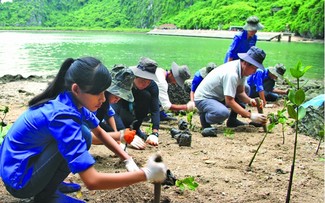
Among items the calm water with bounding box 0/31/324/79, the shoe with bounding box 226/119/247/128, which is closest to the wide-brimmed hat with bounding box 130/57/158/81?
the calm water with bounding box 0/31/324/79

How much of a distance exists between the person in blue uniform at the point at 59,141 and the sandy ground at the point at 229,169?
507mm

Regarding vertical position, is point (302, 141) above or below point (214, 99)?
below

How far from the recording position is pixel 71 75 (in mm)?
2064

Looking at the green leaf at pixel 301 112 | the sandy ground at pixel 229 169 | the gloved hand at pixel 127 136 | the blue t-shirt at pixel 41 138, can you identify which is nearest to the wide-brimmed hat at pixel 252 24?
the sandy ground at pixel 229 169

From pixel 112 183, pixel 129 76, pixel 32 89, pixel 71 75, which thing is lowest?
pixel 32 89

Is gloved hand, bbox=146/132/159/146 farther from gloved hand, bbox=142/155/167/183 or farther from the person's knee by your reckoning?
gloved hand, bbox=142/155/167/183

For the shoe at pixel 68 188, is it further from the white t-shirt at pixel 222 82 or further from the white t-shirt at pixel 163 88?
the white t-shirt at pixel 222 82

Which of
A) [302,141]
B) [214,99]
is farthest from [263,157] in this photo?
[214,99]

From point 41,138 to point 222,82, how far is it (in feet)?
10.6

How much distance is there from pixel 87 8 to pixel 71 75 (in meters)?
162

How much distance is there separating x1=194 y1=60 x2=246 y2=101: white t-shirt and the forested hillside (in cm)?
4732

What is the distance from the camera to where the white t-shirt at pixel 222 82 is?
15.1 ft

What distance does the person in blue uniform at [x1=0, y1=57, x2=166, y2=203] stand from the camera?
189cm

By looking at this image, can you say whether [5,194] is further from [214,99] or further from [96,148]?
[214,99]
